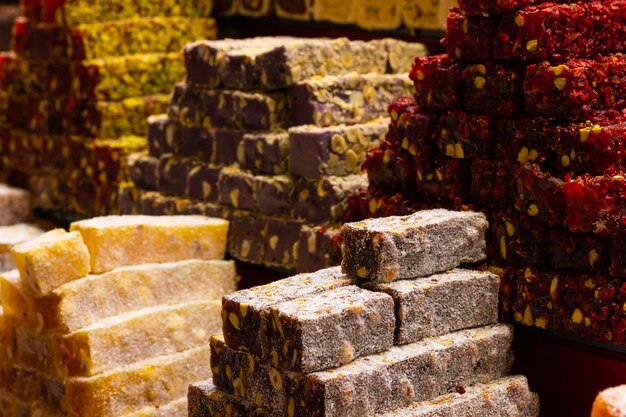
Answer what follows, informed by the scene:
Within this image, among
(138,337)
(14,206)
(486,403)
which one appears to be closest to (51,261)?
(138,337)

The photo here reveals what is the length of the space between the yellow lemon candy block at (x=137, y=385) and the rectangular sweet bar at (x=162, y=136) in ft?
4.41

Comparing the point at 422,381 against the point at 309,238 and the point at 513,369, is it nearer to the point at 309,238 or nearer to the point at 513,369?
the point at 513,369

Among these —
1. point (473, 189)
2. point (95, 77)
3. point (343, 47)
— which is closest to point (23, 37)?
point (95, 77)

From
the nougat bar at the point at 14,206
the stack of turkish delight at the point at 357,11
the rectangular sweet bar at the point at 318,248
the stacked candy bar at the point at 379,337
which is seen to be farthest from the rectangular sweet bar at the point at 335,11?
the stacked candy bar at the point at 379,337

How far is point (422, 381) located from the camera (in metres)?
3.88

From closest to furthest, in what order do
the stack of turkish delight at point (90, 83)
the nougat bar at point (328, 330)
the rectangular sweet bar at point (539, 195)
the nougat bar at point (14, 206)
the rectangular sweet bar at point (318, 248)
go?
the nougat bar at point (328, 330), the rectangular sweet bar at point (539, 195), the rectangular sweet bar at point (318, 248), the stack of turkish delight at point (90, 83), the nougat bar at point (14, 206)

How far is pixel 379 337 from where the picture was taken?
3.82m

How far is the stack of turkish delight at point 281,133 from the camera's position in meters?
5.17

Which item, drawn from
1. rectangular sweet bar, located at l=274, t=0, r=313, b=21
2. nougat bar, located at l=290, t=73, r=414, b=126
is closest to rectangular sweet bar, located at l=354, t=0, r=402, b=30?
rectangular sweet bar, located at l=274, t=0, r=313, b=21

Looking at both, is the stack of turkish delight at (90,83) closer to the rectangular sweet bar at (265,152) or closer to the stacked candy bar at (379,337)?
the rectangular sweet bar at (265,152)

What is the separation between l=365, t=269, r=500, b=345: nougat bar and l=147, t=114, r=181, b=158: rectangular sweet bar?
224 cm

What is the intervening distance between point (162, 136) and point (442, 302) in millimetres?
2511

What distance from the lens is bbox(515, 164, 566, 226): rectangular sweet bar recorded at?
4.07m

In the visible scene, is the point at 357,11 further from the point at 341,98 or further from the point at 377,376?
the point at 377,376
